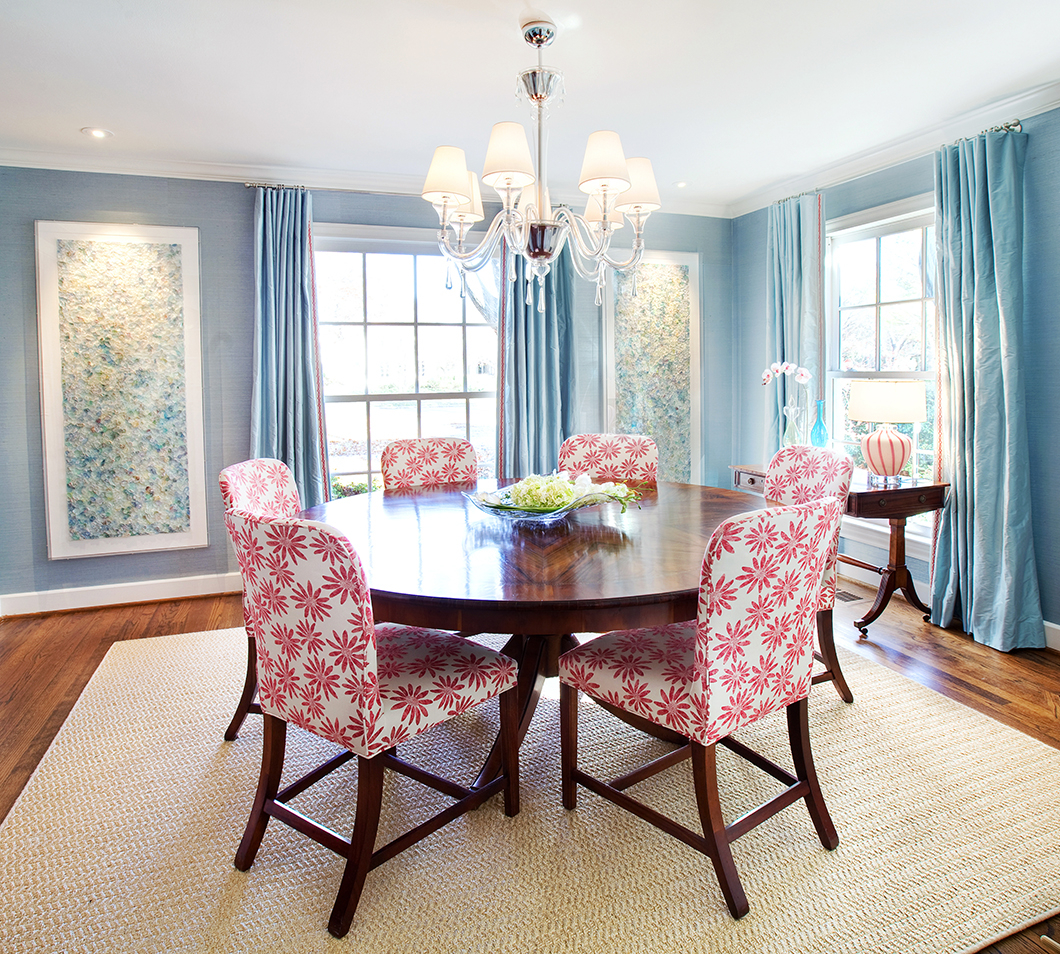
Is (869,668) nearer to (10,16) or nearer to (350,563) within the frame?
(350,563)

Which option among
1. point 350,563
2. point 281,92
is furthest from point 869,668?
point 281,92

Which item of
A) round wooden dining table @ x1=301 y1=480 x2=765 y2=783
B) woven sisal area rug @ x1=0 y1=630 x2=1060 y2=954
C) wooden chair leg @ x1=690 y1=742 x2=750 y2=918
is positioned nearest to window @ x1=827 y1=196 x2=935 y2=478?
round wooden dining table @ x1=301 y1=480 x2=765 y2=783

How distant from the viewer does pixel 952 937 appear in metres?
1.52

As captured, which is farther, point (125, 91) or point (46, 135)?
point (46, 135)

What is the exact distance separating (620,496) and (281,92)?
7.24 feet

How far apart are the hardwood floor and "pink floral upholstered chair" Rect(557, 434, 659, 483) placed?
4.00ft

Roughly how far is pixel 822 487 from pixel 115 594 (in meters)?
3.72

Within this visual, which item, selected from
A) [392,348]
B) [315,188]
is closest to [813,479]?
[392,348]

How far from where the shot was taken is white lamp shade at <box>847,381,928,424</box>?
3268 millimetres

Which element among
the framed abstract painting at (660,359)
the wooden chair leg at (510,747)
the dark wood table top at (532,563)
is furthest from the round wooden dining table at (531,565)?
the framed abstract painting at (660,359)

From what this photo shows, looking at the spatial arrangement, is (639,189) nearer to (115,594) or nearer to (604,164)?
(604,164)

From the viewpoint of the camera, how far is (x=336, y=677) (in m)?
1.52

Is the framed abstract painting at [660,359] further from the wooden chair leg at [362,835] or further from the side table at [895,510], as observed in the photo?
the wooden chair leg at [362,835]

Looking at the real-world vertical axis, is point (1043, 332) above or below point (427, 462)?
above
